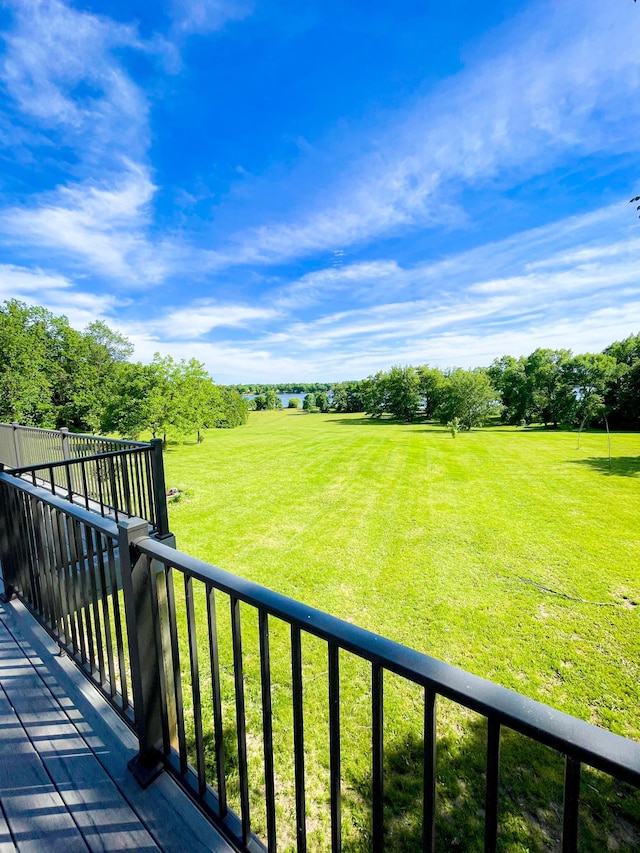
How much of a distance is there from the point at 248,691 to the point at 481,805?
189cm

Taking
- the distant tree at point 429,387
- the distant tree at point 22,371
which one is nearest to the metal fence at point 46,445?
the distant tree at point 22,371

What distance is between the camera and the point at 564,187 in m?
10.3

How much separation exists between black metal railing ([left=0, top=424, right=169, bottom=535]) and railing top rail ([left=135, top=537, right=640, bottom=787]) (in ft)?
10.5

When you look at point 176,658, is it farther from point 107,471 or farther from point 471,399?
point 471,399

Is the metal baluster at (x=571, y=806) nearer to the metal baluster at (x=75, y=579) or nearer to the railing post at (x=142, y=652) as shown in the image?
the railing post at (x=142, y=652)

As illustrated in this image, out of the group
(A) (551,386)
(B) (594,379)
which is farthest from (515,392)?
(B) (594,379)

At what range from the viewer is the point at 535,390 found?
102ft

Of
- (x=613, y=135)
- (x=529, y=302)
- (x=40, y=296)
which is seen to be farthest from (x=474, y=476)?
(x=40, y=296)

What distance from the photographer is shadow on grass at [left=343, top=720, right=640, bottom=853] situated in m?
1.96

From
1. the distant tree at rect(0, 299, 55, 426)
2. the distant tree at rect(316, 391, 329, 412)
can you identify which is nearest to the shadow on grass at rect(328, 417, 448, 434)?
the distant tree at rect(316, 391, 329, 412)

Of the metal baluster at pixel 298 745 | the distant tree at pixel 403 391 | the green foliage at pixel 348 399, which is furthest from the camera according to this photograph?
the green foliage at pixel 348 399

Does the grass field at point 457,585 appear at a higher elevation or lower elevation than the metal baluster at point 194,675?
lower

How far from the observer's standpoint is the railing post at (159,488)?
4383 mm

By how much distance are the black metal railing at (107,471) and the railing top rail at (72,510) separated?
2.89ft
